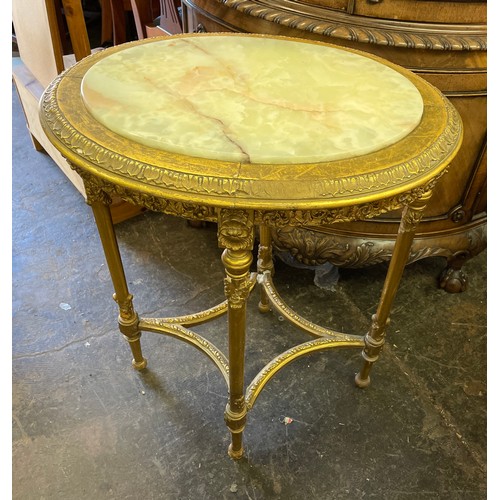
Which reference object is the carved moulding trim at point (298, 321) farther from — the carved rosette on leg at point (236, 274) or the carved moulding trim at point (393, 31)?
the carved moulding trim at point (393, 31)

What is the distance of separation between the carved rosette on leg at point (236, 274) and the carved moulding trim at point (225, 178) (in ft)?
0.12

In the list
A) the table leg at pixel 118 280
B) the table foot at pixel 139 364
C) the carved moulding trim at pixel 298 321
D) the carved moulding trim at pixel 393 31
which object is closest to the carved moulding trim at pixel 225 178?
the table leg at pixel 118 280

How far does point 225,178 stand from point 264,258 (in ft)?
2.42

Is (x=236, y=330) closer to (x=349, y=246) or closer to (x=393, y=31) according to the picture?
(x=349, y=246)

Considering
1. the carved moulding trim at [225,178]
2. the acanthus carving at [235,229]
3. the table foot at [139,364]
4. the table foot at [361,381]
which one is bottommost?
the table foot at [361,381]

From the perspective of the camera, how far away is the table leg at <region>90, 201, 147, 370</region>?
99 cm

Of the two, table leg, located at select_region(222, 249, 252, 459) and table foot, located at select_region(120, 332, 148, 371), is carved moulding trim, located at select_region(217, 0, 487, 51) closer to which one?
table leg, located at select_region(222, 249, 252, 459)

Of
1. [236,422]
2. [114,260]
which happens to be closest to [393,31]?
[114,260]

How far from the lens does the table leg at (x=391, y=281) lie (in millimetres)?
913

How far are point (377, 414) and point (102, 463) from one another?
71 centimetres

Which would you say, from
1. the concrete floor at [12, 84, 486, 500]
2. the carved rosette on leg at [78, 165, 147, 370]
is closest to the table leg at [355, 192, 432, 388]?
the concrete floor at [12, 84, 486, 500]

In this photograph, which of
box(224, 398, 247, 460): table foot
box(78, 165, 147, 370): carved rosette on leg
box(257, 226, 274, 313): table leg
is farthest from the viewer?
box(257, 226, 274, 313): table leg

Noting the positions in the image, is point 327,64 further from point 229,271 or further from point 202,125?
point 229,271

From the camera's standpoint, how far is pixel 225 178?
66 centimetres
